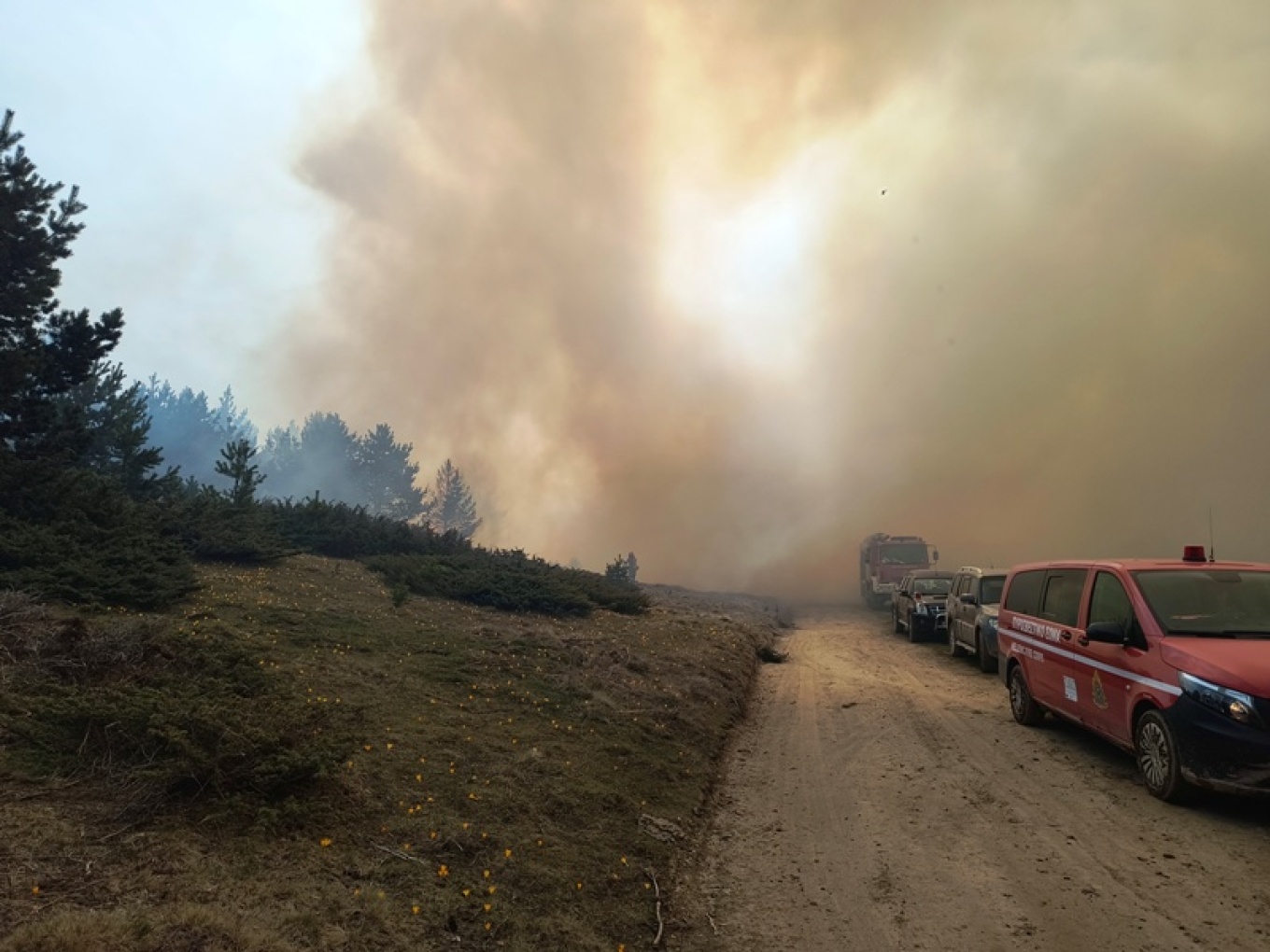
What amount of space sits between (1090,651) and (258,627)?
9.81m

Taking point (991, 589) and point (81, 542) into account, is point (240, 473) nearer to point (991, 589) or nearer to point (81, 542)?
point (81, 542)

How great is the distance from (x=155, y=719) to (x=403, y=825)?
5.73 ft

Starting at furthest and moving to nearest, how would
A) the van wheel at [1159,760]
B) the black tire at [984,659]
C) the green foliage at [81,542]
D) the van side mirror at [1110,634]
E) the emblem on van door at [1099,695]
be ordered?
the black tire at [984,659] < the green foliage at [81,542] < the emblem on van door at [1099,695] < the van side mirror at [1110,634] < the van wheel at [1159,760]

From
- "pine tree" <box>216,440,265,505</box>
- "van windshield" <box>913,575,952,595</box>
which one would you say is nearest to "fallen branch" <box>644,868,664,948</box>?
"van windshield" <box>913,575,952,595</box>

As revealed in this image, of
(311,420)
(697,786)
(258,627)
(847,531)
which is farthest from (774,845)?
(311,420)

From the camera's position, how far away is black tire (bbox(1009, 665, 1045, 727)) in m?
9.11

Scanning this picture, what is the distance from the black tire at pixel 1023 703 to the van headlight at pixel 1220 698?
337cm

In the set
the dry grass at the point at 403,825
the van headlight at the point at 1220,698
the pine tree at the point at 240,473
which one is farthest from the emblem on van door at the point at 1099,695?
the pine tree at the point at 240,473

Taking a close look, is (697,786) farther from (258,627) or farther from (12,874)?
(258,627)

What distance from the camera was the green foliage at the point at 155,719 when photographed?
459cm

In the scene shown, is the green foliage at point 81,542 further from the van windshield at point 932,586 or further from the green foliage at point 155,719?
the van windshield at point 932,586

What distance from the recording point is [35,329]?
15180 millimetres

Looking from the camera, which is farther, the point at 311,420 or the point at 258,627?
the point at 311,420

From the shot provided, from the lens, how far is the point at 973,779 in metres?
7.14
